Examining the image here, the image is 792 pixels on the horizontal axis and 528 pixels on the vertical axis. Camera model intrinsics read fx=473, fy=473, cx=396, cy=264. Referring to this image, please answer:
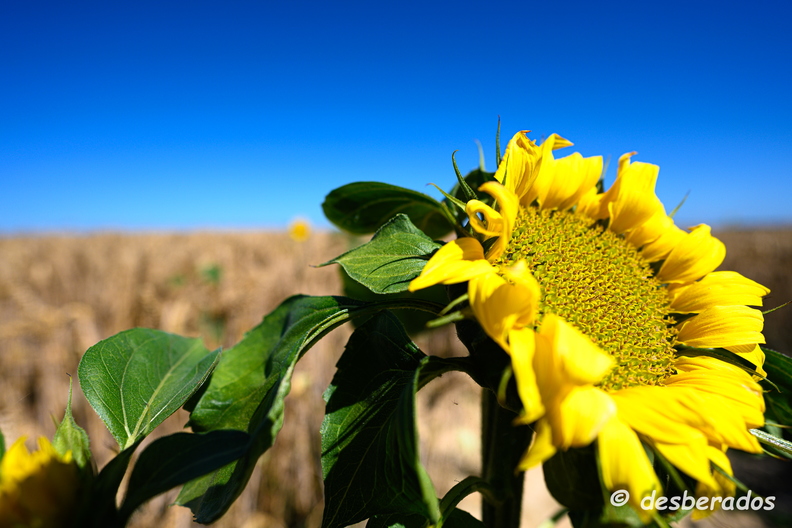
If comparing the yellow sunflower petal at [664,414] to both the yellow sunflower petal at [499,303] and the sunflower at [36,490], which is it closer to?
the yellow sunflower petal at [499,303]

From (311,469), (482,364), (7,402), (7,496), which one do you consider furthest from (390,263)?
(7,402)

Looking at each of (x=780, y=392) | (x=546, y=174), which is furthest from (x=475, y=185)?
(x=780, y=392)

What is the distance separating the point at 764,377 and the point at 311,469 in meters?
1.74

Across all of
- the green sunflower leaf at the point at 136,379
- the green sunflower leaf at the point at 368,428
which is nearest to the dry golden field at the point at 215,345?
the green sunflower leaf at the point at 136,379

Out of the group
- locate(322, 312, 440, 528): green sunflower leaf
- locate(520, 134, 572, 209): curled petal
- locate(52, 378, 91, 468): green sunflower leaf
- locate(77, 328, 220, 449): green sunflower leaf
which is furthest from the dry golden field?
locate(520, 134, 572, 209): curled petal

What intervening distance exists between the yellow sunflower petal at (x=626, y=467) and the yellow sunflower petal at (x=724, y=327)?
0.75ft

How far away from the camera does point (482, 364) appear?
0.44 metres

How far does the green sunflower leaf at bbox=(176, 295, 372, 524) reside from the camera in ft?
1.42

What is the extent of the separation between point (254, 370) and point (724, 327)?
526mm

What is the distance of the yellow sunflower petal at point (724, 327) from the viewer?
513 mm

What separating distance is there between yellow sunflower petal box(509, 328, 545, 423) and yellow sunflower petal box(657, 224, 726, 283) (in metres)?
0.32

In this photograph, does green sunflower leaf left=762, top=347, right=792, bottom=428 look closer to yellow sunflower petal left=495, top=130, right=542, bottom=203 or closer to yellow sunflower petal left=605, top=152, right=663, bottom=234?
yellow sunflower petal left=605, top=152, right=663, bottom=234

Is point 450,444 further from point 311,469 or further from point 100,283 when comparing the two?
point 100,283

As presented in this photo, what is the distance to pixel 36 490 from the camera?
321 millimetres
